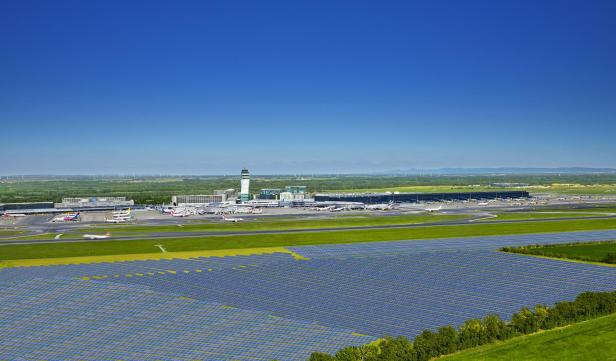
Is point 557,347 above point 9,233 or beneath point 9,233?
above

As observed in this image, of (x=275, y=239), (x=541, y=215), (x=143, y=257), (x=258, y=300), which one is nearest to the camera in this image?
(x=258, y=300)

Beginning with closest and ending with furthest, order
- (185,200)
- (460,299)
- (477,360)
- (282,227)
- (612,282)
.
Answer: (477,360) → (460,299) → (612,282) → (282,227) → (185,200)

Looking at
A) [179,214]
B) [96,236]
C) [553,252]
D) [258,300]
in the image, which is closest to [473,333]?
[258,300]

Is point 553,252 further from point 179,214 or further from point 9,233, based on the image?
point 9,233

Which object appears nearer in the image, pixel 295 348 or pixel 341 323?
pixel 295 348

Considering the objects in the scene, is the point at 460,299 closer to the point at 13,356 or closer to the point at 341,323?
the point at 341,323

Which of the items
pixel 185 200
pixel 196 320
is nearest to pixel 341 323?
pixel 196 320

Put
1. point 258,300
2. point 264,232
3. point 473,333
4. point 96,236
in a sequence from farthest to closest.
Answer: point 264,232
point 96,236
point 258,300
point 473,333
